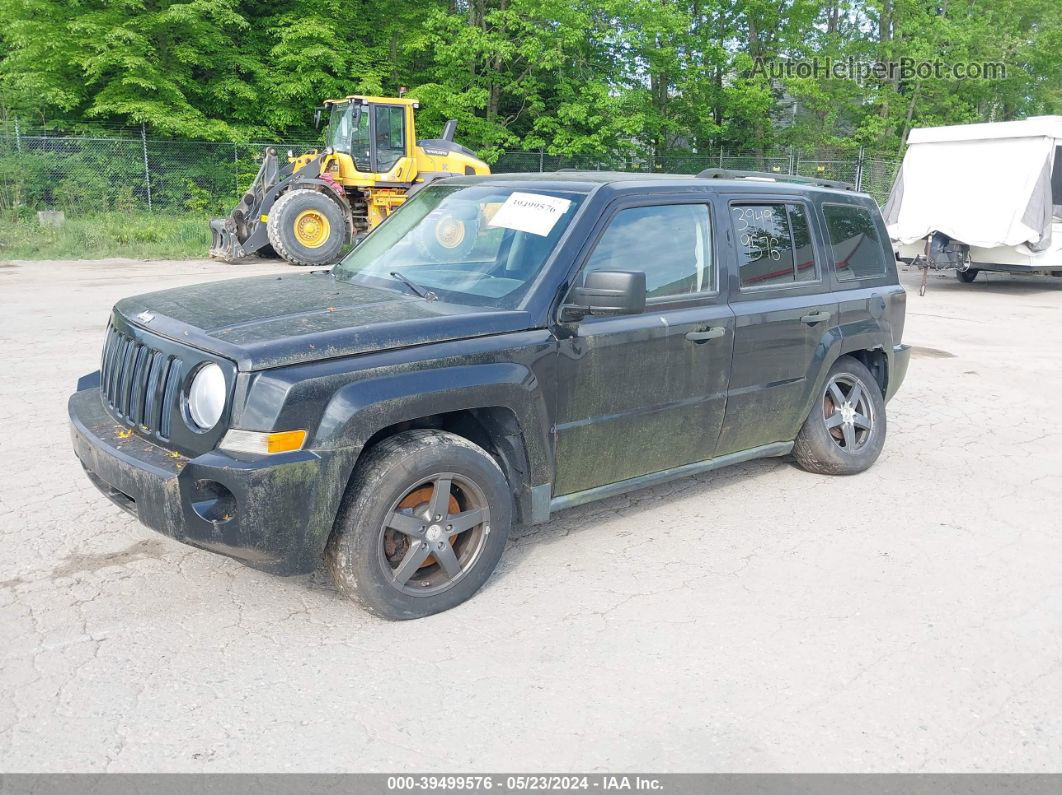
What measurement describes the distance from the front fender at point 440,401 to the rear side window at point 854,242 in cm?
261

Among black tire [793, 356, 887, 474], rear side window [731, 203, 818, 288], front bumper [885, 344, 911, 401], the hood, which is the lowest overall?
black tire [793, 356, 887, 474]

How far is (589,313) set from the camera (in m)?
4.17

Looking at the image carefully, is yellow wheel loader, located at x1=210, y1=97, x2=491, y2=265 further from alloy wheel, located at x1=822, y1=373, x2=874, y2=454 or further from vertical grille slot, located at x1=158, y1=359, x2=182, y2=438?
vertical grille slot, located at x1=158, y1=359, x2=182, y2=438

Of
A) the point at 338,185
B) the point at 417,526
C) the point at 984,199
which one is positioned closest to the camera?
the point at 417,526

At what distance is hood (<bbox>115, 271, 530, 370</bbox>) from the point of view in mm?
3508

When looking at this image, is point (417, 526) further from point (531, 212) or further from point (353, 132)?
point (353, 132)

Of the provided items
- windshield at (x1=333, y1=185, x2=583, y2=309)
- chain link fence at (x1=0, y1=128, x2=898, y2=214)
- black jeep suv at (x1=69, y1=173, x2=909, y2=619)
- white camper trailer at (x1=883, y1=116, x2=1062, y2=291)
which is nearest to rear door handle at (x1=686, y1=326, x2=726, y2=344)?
black jeep suv at (x1=69, y1=173, x2=909, y2=619)

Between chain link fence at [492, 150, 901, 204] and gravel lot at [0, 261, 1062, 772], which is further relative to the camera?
chain link fence at [492, 150, 901, 204]

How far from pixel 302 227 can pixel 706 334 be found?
1421 cm

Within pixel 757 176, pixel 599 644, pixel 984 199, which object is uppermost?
pixel 757 176

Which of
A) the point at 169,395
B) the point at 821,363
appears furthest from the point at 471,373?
the point at 821,363

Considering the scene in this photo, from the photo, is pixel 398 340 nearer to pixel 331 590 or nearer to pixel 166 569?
pixel 331 590

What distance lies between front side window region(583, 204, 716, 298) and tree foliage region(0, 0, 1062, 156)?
24.2 metres

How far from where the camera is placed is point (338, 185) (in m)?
18.6
